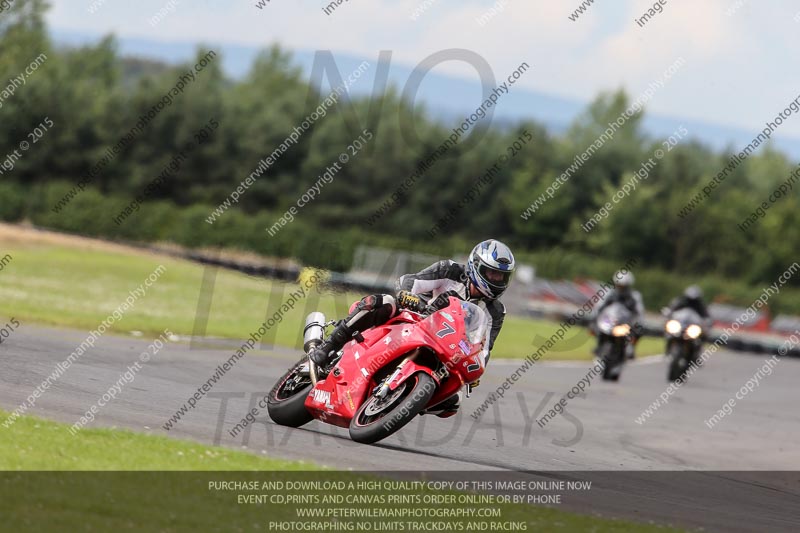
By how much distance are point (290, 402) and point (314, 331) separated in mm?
684

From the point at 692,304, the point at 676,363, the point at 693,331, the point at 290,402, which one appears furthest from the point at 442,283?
the point at 692,304

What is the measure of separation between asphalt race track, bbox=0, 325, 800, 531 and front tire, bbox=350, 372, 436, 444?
0.17 metres

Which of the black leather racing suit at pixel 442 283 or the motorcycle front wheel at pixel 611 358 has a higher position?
the motorcycle front wheel at pixel 611 358

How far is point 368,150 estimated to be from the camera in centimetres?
8731

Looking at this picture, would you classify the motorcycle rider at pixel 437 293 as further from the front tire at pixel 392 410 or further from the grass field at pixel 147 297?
the grass field at pixel 147 297

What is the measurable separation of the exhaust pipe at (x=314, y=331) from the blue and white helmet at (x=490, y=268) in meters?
1.46

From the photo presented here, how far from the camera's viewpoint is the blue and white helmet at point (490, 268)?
10.8 meters

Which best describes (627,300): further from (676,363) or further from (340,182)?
(340,182)

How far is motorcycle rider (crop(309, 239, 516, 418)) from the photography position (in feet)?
Answer: 35.4

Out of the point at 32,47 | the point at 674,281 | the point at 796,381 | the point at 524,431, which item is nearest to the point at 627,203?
the point at 674,281
